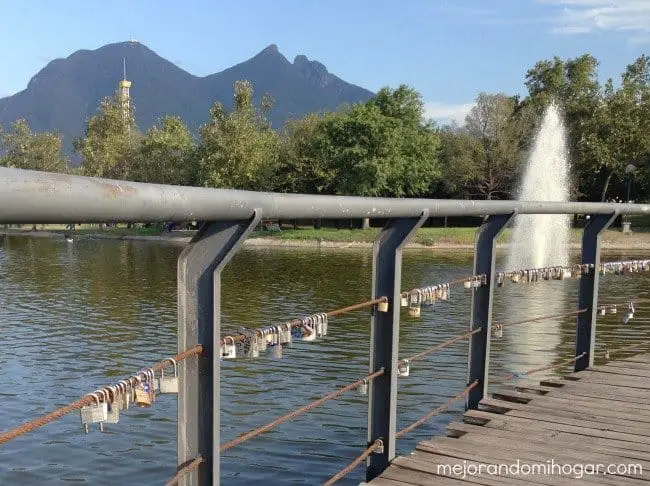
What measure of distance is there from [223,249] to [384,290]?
1438 mm

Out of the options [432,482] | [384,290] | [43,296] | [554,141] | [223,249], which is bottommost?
[43,296]

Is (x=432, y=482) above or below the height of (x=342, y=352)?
above

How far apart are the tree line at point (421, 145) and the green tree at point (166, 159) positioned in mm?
158

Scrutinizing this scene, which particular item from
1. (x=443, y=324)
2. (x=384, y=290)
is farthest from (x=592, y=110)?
(x=384, y=290)

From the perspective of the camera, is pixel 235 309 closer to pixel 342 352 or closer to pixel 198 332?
pixel 342 352

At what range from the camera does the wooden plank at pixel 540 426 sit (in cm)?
391

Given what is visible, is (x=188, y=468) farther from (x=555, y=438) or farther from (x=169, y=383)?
(x=555, y=438)

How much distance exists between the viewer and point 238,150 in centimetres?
4684

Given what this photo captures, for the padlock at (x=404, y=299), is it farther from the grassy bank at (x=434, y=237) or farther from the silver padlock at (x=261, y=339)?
the grassy bank at (x=434, y=237)

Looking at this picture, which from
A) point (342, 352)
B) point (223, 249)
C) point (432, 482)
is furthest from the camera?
point (342, 352)

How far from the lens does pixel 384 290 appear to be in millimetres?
3414

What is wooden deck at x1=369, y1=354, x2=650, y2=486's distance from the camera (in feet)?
10.8

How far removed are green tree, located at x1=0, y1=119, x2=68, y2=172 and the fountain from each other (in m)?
43.6

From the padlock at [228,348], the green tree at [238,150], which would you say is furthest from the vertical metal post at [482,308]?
the green tree at [238,150]
